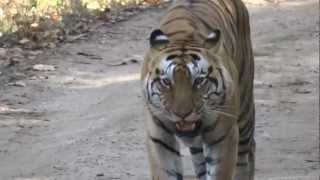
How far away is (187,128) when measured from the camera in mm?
4582

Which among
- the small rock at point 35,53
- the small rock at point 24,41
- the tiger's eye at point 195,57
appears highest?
the tiger's eye at point 195,57

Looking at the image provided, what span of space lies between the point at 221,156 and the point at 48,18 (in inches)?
335

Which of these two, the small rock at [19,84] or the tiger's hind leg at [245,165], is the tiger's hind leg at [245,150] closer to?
the tiger's hind leg at [245,165]

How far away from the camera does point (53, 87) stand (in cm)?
1041

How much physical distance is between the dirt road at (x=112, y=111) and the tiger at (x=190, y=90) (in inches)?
84.5

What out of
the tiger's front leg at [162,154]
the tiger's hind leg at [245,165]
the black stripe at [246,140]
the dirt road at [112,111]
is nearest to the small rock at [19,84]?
the dirt road at [112,111]

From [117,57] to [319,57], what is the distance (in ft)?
9.42

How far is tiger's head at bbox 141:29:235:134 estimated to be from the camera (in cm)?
448

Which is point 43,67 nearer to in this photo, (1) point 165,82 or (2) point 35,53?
(2) point 35,53

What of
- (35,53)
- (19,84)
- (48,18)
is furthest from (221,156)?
(48,18)

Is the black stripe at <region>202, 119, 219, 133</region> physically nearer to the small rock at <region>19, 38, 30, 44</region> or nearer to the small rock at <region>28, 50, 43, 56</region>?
the small rock at <region>28, 50, 43, 56</region>

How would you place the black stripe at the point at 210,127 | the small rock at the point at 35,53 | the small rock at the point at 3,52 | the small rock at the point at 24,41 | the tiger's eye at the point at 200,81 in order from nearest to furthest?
1. the tiger's eye at the point at 200,81
2. the black stripe at the point at 210,127
3. the small rock at the point at 3,52
4. the small rock at the point at 35,53
5. the small rock at the point at 24,41

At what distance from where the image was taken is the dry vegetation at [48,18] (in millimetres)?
12234

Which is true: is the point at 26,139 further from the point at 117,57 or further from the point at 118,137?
the point at 117,57
